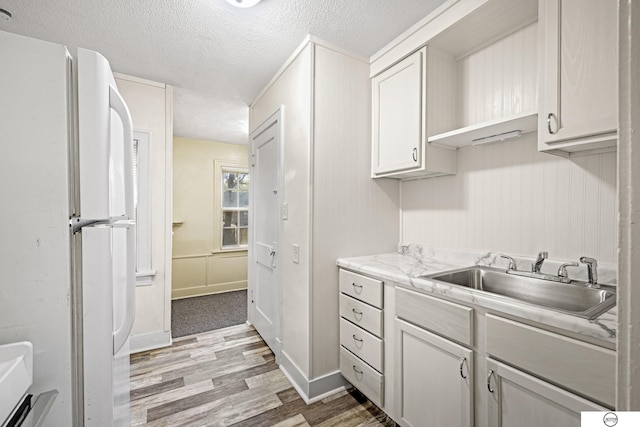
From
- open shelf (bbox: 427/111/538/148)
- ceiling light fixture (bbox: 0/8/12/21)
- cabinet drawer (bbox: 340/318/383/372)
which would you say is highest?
ceiling light fixture (bbox: 0/8/12/21)

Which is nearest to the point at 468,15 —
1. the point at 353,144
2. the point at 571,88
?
the point at 571,88

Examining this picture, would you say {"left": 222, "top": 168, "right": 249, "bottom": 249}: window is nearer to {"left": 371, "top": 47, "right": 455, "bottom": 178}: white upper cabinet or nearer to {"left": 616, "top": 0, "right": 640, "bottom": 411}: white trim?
{"left": 371, "top": 47, "right": 455, "bottom": 178}: white upper cabinet

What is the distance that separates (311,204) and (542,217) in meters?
1.29

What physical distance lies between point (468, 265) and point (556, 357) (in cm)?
88

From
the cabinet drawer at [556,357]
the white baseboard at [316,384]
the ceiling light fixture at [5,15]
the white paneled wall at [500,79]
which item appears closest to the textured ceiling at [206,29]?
the ceiling light fixture at [5,15]

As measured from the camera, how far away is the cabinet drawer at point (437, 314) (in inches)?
45.9

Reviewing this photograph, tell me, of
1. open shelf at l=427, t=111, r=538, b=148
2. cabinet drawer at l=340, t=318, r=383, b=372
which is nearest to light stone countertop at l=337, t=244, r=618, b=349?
cabinet drawer at l=340, t=318, r=383, b=372

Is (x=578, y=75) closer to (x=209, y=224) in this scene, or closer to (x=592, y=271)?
(x=592, y=271)

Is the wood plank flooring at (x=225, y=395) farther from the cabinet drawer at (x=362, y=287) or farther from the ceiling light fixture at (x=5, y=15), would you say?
the ceiling light fixture at (x=5, y=15)

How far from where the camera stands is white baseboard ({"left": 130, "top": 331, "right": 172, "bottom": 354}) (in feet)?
8.09

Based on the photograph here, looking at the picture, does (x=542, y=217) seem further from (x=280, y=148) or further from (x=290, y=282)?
(x=280, y=148)

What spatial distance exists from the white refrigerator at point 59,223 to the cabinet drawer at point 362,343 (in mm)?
1248

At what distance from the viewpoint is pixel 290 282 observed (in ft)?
6.90

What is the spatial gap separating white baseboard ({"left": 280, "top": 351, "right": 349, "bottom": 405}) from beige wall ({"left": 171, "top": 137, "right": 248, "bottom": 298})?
110 inches
